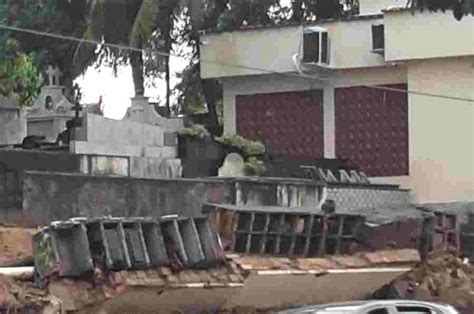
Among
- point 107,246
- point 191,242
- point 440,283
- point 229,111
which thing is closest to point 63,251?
point 107,246

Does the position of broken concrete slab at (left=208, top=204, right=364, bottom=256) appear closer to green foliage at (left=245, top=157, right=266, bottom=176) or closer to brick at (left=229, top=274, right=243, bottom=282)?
brick at (left=229, top=274, right=243, bottom=282)

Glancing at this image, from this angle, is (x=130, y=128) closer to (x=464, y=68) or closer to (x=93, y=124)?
(x=93, y=124)

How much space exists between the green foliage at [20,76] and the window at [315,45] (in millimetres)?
7003

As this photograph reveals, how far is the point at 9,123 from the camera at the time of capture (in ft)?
64.5

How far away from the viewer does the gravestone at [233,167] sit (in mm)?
22422

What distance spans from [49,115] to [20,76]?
26.7 ft

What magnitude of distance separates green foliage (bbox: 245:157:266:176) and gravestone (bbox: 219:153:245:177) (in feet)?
0.34

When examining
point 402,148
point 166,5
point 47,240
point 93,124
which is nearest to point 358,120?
point 402,148

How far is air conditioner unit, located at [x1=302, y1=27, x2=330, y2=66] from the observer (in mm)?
25938

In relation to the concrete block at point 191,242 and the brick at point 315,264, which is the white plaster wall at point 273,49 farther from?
the concrete block at point 191,242

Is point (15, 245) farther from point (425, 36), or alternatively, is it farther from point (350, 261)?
point (425, 36)

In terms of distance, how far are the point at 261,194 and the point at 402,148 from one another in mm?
6823

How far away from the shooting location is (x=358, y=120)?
26844 mm

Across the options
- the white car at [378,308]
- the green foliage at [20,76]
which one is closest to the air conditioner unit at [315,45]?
the green foliage at [20,76]
